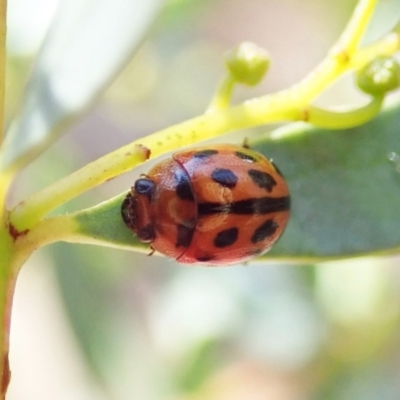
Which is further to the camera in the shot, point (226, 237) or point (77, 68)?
point (226, 237)

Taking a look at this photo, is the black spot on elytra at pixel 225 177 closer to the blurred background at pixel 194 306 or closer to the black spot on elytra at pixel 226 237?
the black spot on elytra at pixel 226 237

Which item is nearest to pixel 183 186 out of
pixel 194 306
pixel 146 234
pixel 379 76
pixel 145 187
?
pixel 145 187

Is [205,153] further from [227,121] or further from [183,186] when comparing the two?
[227,121]

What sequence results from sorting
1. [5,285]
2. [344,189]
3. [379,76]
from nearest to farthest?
[5,285], [379,76], [344,189]

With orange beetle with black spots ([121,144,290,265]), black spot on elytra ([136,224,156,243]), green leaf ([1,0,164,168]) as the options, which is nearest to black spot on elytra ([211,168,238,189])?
orange beetle with black spots ([121,144,290,265])

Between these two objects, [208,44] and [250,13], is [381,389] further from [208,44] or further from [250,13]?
[250,13]

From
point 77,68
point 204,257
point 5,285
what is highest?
point 77,68
